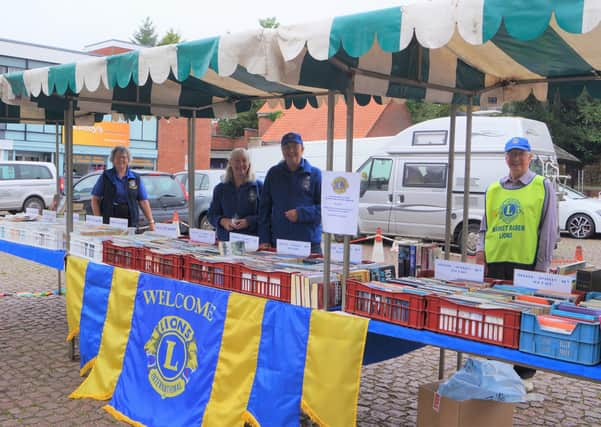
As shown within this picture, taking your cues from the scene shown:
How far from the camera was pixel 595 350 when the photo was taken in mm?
2262

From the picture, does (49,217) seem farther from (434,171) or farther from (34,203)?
(34,203)

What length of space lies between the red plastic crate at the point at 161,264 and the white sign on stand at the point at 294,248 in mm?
651

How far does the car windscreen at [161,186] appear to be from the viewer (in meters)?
12.3

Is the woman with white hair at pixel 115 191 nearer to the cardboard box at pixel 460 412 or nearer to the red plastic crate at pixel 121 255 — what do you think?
the red plastic crate at pixel 121 255

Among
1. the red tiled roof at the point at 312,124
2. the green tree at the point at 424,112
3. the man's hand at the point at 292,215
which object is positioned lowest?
the man's hand at the point at 292,215

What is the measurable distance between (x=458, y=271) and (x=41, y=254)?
11.3 ft

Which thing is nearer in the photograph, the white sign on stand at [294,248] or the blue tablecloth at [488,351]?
the blue tablecloth at [488,351]

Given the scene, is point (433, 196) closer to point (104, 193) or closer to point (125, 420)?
point (104, 193)

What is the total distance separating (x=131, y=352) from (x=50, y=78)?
1978 millimetres

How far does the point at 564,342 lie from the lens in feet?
7.62

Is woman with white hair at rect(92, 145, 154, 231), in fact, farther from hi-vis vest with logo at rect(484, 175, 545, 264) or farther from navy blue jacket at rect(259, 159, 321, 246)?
hi-vis vest with logo at rect(484, 175, 545, 264)

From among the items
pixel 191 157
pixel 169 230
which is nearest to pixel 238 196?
Answer: pixel 169 230

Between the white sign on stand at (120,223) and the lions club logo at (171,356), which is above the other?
the white sign on stand at (120,223)

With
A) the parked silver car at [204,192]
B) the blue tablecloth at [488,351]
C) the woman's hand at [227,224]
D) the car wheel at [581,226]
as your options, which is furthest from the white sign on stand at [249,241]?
the car wheel at [581,226]
